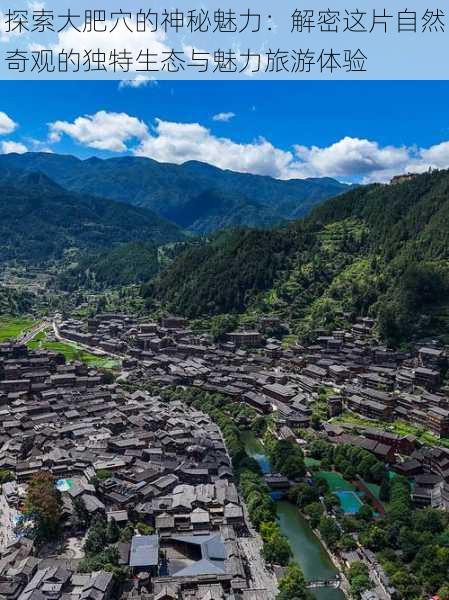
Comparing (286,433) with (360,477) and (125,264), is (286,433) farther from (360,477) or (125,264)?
(125,264)

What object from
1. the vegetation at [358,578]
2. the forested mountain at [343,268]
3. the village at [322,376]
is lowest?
the vegetation at [358,578]

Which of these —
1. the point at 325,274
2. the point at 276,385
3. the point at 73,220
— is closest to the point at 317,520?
the point at 276,385

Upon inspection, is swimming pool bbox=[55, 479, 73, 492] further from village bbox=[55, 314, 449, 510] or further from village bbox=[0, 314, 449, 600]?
village bbox=[55, 314, 449, 510]

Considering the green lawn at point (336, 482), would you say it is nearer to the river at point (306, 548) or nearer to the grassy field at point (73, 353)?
the river at point (306, 548)

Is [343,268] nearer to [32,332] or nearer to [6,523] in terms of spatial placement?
[32,332]

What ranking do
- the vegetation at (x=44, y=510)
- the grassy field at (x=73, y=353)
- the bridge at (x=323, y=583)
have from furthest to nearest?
the grassy field at (x=73, y=353), the vegetation at (x=44, y=510), the bridge at (x=323, y=583)

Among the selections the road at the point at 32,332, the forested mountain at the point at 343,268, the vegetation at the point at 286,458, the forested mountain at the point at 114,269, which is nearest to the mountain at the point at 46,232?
the forested mountain at the point at 114,269

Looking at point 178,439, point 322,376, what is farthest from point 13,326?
point 178,439
